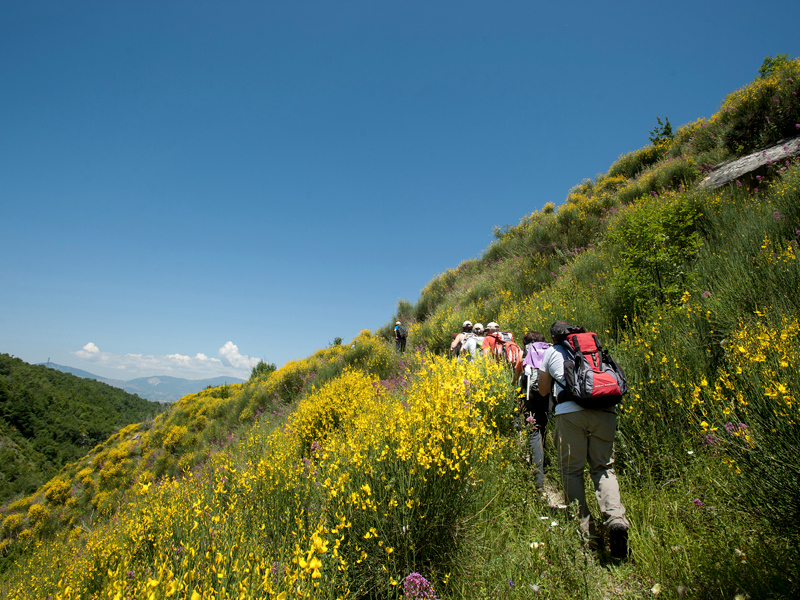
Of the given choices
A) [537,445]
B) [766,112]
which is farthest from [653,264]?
[766,112]

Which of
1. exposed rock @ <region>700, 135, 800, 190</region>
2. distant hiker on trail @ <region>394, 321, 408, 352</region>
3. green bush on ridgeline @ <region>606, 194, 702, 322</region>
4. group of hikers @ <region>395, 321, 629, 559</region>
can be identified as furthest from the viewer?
distant hiker on trail @ <region>394, 321, 408, 352</region>

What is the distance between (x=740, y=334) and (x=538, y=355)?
1.79 metres

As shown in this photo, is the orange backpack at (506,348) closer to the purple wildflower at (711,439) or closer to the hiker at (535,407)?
the hiker at (535,407)

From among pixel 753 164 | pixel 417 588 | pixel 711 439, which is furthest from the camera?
pixel 753 164

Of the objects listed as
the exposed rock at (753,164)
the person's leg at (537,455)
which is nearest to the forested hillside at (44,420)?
the person's leg at (537,455)

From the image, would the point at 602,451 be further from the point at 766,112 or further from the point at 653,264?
the point at 766,112

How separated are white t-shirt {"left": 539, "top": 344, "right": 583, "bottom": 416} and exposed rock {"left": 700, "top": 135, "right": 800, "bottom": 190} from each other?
7.89 m

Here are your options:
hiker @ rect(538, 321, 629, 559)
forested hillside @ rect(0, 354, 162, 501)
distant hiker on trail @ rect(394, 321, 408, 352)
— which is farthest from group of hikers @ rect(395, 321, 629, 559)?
forested hillside @ rect(0, 354, 162, 501)

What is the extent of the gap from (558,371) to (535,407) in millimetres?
967

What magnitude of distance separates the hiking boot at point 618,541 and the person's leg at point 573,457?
0.26m

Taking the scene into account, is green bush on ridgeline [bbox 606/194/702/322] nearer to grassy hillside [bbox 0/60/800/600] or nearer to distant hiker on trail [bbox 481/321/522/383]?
grassy hillside [bbox 0/60/800/600]

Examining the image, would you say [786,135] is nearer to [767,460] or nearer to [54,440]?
[767,460]

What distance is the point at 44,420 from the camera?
45.9 meters

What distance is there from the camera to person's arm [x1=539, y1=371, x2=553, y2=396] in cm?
323
